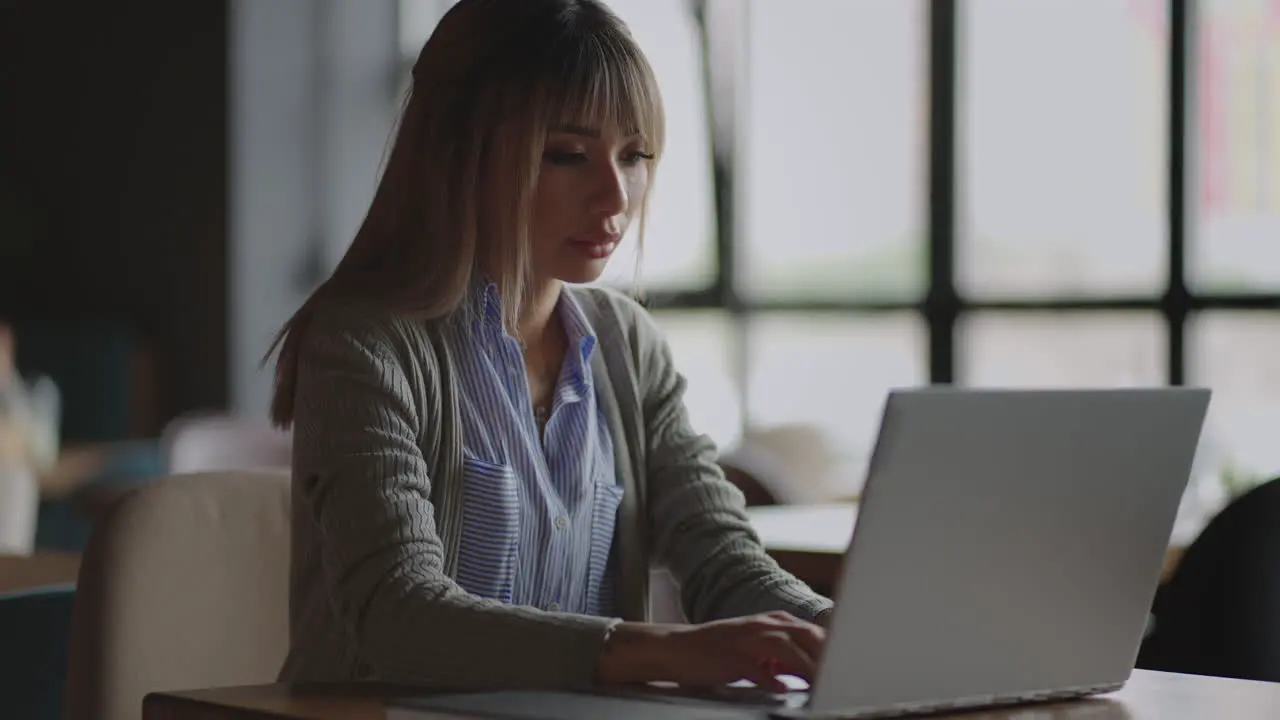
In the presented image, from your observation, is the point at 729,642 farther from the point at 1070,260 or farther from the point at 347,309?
the point at 1070,260

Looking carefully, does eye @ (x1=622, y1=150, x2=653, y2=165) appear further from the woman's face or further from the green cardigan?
the green cardigan

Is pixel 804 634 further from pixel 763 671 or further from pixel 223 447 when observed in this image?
pixel 223 447

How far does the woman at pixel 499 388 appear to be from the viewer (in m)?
1.50

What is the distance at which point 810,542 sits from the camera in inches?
94.6

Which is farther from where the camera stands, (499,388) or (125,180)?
(125,180)

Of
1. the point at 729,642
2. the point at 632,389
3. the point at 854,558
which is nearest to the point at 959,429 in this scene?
the point at 854,558

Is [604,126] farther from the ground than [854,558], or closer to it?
farther from the ground

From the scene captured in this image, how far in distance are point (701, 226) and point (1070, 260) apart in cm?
136

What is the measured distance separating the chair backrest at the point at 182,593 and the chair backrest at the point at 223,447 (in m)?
1.69

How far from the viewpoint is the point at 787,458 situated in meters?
4.30

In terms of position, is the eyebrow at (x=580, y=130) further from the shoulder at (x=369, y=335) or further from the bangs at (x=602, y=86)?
the shoulder at (x=369, y=335)

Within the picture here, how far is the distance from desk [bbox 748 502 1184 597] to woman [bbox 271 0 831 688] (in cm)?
38

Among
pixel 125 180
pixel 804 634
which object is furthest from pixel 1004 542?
pixel 125 180

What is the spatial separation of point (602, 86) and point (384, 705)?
65 cm
